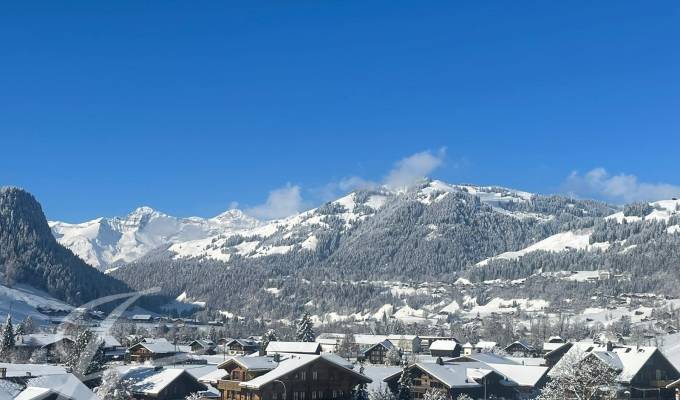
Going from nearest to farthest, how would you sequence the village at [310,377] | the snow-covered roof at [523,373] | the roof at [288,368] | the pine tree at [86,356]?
the village at [310,377] → the roof at [288,368] → the pine tree at [86,356] → the snow-covered roof at [523,373]

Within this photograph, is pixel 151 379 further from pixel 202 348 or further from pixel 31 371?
pixel 202 348

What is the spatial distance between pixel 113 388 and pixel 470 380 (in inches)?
1940

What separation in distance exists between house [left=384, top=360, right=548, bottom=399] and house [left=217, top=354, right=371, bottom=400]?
1551cm

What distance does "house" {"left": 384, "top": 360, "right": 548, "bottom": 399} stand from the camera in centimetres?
10619

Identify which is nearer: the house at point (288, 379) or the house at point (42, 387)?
the house at point (42, 387)

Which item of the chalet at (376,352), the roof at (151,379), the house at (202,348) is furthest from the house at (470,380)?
the house at (202,348)

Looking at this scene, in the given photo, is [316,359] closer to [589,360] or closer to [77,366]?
[589,360]

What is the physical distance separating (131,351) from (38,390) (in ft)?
266

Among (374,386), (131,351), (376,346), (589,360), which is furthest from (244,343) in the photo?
(589,360)

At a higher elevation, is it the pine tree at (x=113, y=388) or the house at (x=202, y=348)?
the house at (x=202, y=348)

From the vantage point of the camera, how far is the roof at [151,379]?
94062 mm

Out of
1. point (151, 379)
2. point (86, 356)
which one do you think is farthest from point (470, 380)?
point (86, 356)

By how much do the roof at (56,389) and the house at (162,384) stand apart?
1472cm

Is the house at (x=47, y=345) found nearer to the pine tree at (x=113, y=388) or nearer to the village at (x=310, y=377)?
the village at (x=310, y=377)
